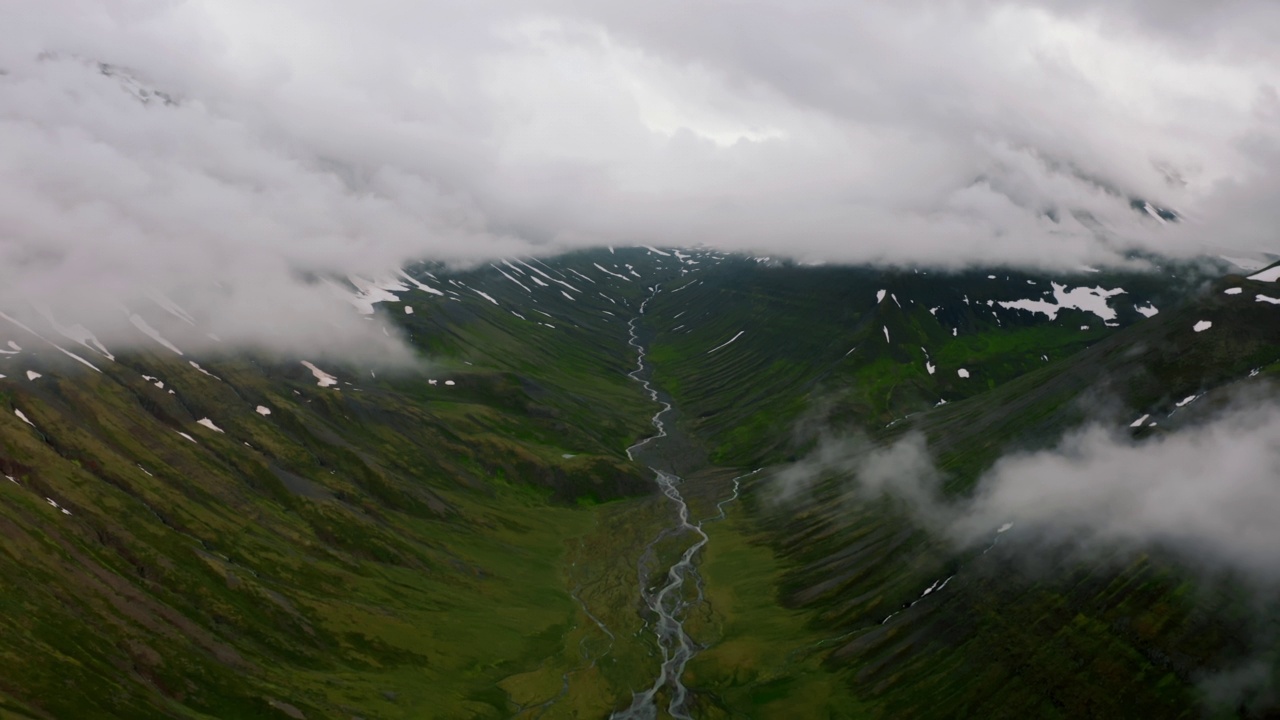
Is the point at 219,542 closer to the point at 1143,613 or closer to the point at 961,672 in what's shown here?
the point at 961,672

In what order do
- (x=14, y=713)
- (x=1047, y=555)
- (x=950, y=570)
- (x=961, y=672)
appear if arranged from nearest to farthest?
(x=14, y=713), (x=961, y=672), (x=1047, y=555), (x=950, y=570)

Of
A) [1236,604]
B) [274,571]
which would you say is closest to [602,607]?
[274,571]

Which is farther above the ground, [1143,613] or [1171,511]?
[1171,511]

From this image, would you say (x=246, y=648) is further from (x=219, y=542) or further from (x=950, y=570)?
(x=950, y=570)

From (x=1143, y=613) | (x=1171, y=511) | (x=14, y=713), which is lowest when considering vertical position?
(x=1143, y=613)

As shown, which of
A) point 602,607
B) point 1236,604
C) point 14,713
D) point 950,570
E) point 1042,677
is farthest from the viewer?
point 602,607

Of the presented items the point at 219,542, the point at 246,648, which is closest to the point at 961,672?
the point at 246,648

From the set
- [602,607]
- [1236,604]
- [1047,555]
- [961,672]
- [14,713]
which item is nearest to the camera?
[14,713]

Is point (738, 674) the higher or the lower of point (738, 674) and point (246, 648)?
the lower

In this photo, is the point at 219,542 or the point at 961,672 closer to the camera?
the point at 961,672
